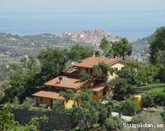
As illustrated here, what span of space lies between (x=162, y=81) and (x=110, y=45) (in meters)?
5.48

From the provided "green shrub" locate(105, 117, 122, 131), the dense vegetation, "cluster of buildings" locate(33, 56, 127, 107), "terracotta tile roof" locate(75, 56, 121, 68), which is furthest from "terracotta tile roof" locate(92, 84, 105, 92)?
"green shrub" locate(105, 117, 122, 131)

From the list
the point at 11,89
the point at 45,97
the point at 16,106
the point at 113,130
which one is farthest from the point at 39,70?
the point at 113,130

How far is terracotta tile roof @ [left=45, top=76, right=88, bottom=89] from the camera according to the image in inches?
1125

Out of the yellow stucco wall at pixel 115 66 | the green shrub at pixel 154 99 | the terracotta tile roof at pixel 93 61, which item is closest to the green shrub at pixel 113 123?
the green shrub at pixel 154 99

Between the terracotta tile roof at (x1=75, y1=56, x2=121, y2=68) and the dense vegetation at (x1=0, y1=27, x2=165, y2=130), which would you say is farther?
the terracotta tile roof at (x1=75, y1=56, x2=121, y2=68)

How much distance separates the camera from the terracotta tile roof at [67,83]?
28570 mm

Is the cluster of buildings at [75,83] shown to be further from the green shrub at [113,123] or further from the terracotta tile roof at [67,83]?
the green shrub at [113,123]

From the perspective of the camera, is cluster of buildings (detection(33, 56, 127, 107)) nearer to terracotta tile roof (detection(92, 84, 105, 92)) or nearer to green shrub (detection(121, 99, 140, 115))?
terracotta tile roof (detection(92, 84, 105, 92))

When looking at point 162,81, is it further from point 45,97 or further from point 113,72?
point 45,97

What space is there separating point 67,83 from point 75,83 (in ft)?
1.58

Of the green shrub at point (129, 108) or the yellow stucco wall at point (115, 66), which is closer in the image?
the green shrub at point (129, 108)

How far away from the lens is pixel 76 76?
30359 mm

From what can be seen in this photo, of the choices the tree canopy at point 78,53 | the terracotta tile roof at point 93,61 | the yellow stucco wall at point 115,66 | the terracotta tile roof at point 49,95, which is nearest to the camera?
the terracotta tile roof at point 49,95

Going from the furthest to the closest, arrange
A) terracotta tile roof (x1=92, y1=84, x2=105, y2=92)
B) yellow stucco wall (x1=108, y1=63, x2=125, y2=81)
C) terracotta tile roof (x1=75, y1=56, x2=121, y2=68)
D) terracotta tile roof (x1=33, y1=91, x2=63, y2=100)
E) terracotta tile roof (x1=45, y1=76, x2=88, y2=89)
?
terracotta tile roof (x1=75, y1=56, x2=121, y2=68), yellow stucco wall (x1=108, y1=63, x2=125, y2=81), terracotta tile roof (x1=45, y1=76, x2=88, y2=89), terracotta tile roof (x1=92, y1=84, x2=105, y2=92), terracotta tile roof (x1=33, y1=91, x2=63, y2=100)
